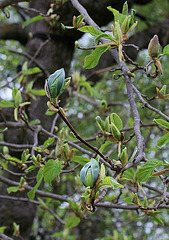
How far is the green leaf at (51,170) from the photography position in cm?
56

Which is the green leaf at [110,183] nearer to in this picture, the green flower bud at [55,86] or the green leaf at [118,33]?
the green flower bud at [55,86]

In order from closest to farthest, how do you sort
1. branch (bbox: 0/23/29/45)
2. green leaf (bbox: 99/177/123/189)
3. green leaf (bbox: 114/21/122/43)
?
green leaf (bbox: 99/177/123/189) < green leaf (bbox: 114/21/122/43) < branch (bbox: 0/23/29/45)

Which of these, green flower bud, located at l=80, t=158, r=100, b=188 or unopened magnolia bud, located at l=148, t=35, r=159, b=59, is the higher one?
unopened magnolia bud, located at l=148, t=35, r=159, b=59

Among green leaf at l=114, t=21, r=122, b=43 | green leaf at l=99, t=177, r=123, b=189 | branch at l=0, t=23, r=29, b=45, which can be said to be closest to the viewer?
green leaf at l=99, t=177, r=123, b=189

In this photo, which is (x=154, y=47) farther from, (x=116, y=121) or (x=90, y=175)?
(x=90, y=175)

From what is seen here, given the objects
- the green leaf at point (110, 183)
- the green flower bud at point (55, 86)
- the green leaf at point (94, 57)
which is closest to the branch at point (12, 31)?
the green leaf at point (94, 57)

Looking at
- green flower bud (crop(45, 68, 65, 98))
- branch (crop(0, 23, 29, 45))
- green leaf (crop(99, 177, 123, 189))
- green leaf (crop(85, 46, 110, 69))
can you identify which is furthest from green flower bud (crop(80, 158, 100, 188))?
branch (crop(0, 23, 29, 45))

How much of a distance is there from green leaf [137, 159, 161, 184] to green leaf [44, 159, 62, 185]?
0.17 m

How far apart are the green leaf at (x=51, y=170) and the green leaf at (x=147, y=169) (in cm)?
17

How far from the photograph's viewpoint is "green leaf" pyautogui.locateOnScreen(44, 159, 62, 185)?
21.9 inches

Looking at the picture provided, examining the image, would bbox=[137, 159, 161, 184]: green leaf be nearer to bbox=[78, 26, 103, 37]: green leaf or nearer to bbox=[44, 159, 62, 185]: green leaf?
bbox=[44, 159, 62, 185]: green leaf

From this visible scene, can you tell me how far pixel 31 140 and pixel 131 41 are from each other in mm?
1168

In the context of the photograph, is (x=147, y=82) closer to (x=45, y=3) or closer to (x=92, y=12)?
(x=92, y=12)

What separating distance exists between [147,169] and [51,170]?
0.68 ft
